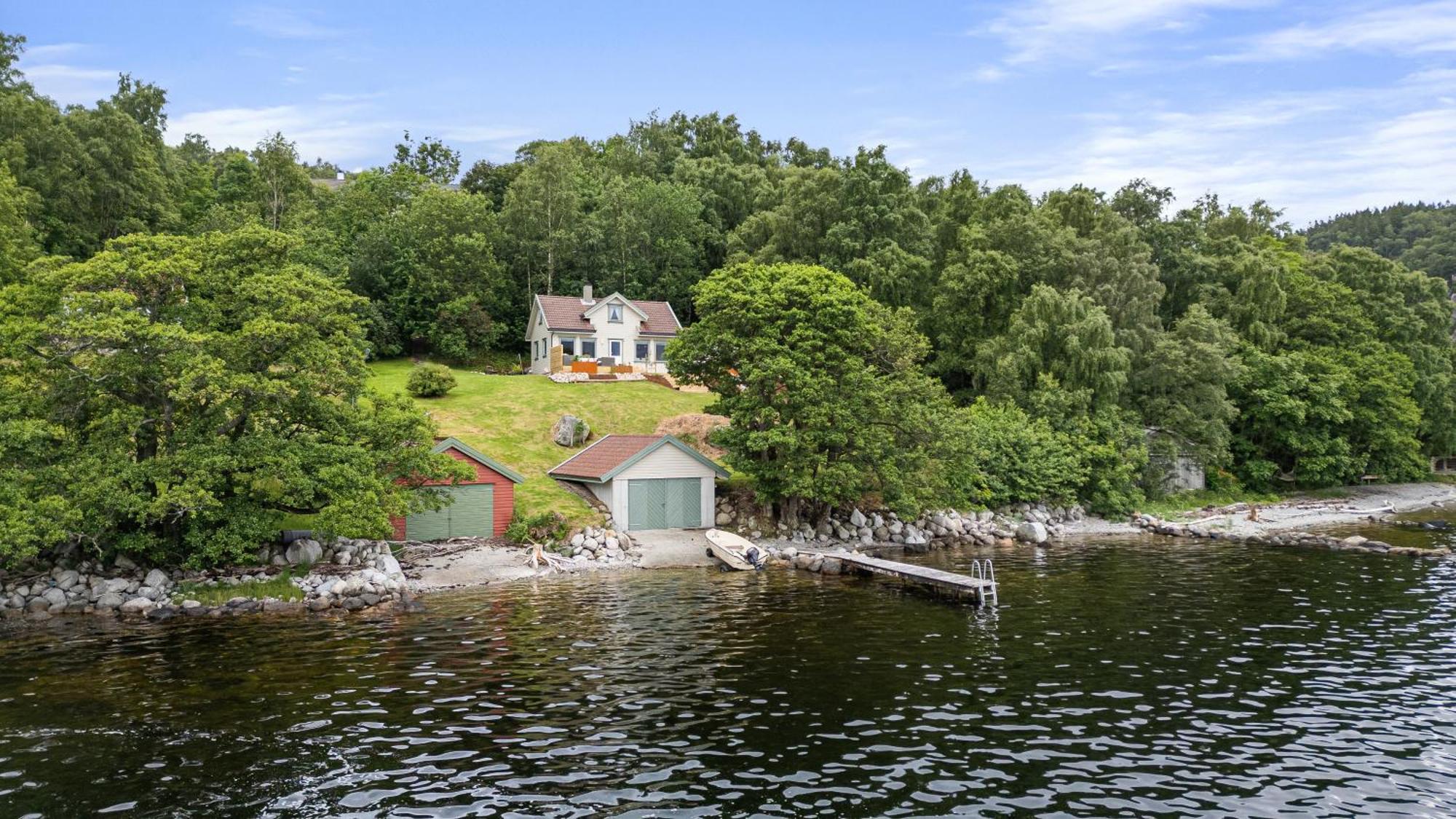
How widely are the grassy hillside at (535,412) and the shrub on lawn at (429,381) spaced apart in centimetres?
57

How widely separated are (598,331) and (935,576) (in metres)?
44.4

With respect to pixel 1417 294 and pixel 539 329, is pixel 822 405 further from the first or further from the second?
pixel 1417 294

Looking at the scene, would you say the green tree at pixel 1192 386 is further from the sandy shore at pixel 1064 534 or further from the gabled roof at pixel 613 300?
the gabled roof at pixel 613 300

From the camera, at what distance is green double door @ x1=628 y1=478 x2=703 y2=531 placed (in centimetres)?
4681

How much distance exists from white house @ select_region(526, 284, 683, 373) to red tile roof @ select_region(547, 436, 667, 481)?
2152 cm

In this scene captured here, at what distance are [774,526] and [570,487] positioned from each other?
11.5 m

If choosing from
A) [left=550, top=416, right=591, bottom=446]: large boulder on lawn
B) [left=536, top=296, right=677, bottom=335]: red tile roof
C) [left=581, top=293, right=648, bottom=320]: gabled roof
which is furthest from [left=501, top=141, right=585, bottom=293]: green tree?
[left=550, top=416, right=591, bottom=446]: large boulder on lawn

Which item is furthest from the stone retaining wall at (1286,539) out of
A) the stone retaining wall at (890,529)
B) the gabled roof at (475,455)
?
the gabled roof at (475,455)

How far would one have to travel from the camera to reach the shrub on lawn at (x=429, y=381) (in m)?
61.0

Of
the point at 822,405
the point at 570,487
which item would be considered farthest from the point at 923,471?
the point at 570,487

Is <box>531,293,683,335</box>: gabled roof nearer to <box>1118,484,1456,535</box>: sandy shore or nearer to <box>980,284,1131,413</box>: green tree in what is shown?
<box>980,284,1131,413</box>: green tree

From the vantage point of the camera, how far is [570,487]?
163ft

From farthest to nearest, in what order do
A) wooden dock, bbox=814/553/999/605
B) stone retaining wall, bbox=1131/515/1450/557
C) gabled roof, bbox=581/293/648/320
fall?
gabled roof, bbox=581/293/648/320 → stone retaining wall, bbox=1131/515/1450/557 → wooden dock, bbox=814/553/999/605

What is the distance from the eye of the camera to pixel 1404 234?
166m
